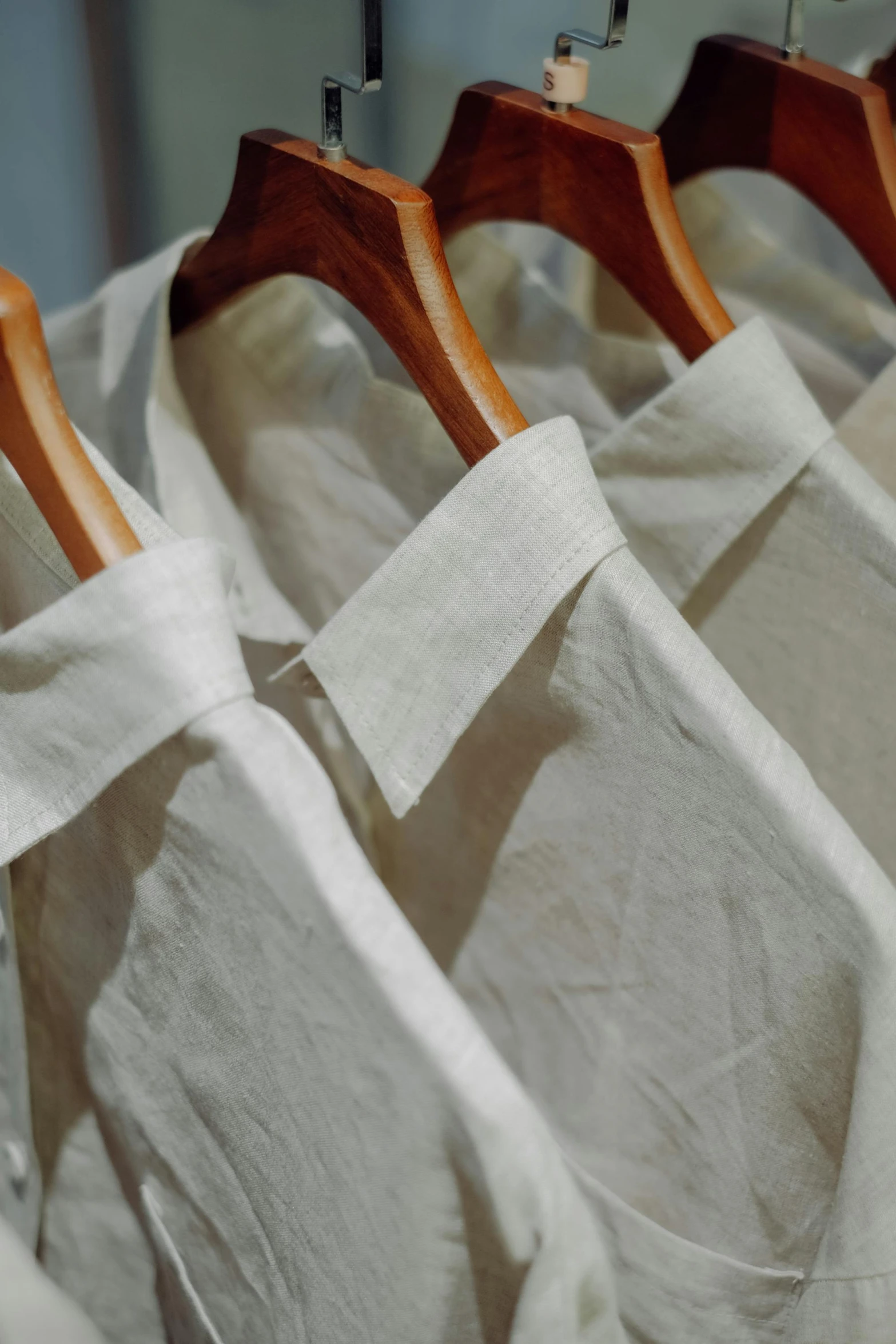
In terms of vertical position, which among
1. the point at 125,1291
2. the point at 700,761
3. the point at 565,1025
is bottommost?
the point at 125,1291

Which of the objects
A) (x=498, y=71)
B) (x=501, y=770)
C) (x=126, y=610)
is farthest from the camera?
(x=498, y=71)

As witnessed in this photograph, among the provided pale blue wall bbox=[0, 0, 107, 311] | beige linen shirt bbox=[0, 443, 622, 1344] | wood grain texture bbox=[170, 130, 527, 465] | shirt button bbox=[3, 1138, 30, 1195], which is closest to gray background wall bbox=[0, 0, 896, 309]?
pale blue wall bbox=[0, 0, 107, 311]

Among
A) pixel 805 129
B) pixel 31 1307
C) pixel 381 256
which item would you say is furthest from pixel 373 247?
pixel 31 1307

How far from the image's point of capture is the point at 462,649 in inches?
14.6

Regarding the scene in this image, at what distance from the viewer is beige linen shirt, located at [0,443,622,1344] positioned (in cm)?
29

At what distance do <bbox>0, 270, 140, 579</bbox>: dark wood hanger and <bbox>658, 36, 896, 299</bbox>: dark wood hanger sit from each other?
0.36 meters

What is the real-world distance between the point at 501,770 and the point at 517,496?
0.46 ft

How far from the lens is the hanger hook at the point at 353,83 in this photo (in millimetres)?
403

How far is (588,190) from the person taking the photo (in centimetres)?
47

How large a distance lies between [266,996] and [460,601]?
0.45 feet

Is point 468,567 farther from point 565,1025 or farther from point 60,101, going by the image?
point 60,101

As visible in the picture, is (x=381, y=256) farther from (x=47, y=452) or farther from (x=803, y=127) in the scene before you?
(x=803, y=127)

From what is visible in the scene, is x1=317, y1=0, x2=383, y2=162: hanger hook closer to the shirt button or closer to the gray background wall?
the gray background wall

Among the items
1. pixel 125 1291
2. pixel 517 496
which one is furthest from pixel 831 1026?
pixel 125 1291
